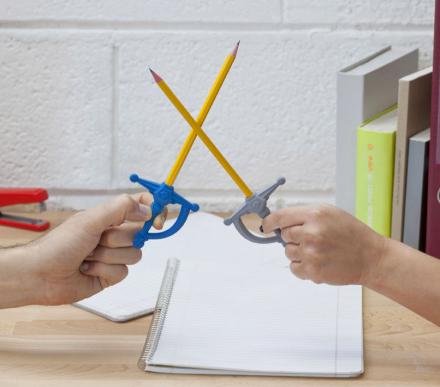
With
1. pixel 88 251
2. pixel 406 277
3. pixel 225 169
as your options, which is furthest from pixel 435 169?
pixel 88 251

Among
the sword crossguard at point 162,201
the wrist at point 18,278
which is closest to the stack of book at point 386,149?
the sword crossguard at point 162,201

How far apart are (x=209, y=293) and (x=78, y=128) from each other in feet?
1.48

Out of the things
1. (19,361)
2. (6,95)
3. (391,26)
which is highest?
(391,26)

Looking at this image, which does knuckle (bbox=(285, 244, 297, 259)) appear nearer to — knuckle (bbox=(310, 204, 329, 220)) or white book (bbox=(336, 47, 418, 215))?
knuckle (bbox=(310, 204, 329, 220))

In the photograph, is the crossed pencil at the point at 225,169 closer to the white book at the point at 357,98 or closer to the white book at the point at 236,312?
the white book at the point at 236,312

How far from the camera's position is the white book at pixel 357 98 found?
115 centimetres

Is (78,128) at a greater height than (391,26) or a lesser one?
lesser

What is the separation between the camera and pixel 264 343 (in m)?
0.89

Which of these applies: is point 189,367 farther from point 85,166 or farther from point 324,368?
point 85,166

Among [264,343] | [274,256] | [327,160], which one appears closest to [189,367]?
[264,343]

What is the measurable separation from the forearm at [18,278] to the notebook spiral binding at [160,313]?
0.12m

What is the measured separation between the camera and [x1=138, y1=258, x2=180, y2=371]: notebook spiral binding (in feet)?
2.87

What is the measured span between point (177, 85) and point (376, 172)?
35 cm

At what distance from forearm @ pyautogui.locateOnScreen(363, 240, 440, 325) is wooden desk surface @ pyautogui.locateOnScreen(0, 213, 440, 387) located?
53mm
